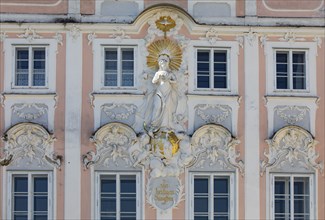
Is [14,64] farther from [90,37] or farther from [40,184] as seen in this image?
[40,184]

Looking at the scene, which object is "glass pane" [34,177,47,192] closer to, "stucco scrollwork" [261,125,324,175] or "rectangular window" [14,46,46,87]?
"rectangular window" [14,46,46,87]

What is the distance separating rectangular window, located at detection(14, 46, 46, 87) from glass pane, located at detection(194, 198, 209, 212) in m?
4.35

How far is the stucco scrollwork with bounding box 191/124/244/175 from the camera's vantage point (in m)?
31.1

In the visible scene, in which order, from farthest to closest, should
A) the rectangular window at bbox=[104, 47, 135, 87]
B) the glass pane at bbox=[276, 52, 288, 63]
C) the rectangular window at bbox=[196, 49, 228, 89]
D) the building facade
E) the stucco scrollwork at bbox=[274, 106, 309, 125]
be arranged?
the glass pane at bbox=[276, 52, 288, 63] → the rectangular window at bbox=[196, 49, 228, 89] → the rectangular window at bbox=[104, 47, 135, 87] → the stucco scrollwork at bbox=[274, 106, 309, 125] → the building facade

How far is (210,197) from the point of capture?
31.1 m

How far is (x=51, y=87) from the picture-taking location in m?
31.4

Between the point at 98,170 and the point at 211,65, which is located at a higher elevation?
the point at 211,65

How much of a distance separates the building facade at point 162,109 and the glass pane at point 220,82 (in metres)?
0.02

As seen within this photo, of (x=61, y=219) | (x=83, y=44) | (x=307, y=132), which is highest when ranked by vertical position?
(x=83, y=44)

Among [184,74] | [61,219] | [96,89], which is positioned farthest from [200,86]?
[61,219]

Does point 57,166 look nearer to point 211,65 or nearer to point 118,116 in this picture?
point 118,116

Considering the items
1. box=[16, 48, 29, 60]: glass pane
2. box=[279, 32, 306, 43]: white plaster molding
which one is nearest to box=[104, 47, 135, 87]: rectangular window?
box=[16, 48, 29, 60]: glass pane

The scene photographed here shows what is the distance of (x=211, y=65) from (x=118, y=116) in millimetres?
2428

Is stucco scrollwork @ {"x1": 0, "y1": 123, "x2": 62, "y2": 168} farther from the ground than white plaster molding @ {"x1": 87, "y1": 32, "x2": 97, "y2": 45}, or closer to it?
closer to it
